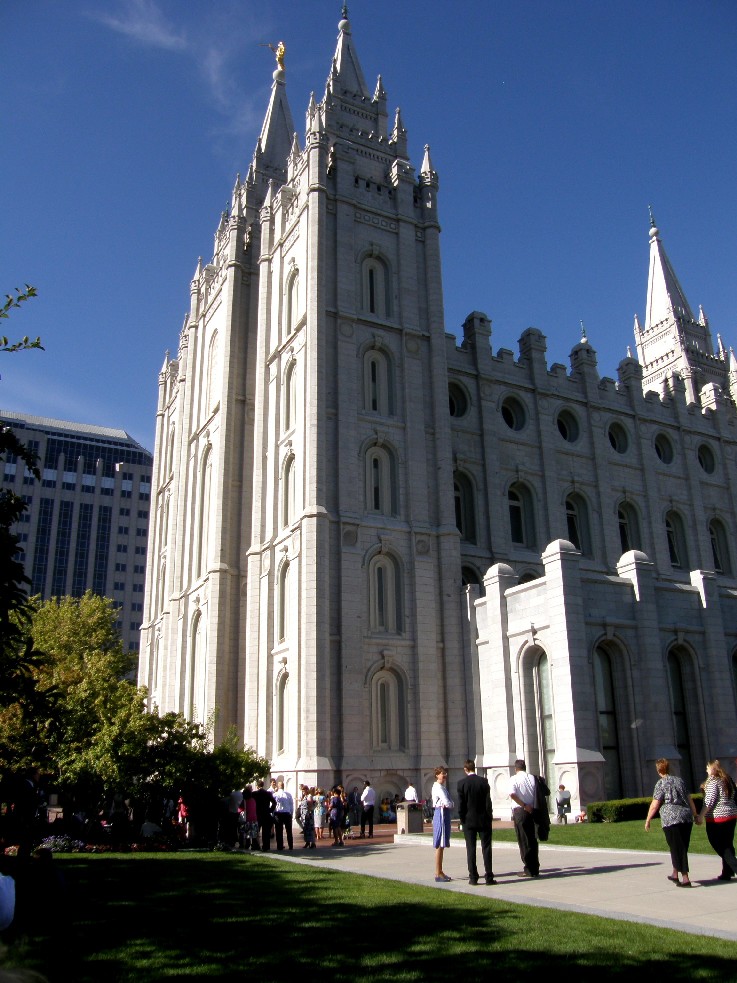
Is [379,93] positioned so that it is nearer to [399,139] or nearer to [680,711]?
[399,139]

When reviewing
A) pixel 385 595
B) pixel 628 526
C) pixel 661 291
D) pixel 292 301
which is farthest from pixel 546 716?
pixel 661 291

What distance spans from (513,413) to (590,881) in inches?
1257

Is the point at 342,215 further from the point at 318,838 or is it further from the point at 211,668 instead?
the point at 318,838

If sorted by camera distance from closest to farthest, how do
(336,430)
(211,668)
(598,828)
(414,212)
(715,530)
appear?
(598,828)
(336,430)
(211,668)
(414,212)
(715,530)

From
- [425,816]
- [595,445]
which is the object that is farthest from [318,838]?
[595,445]

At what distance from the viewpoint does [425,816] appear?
92.9 feet

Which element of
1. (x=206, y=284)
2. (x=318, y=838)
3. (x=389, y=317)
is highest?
(x=206, y=284)

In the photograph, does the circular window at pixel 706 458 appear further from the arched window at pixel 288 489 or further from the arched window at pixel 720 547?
the arched window at pixel 288 489

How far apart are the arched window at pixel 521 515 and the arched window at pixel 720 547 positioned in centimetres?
1228

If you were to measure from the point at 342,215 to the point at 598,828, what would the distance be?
90.4ft

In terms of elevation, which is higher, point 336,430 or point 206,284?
point 206,284

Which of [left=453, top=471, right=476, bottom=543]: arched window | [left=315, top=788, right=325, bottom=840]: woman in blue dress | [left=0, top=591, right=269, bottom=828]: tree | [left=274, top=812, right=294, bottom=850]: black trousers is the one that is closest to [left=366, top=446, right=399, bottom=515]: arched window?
[left=453, top=471, right=476, bottom=543]: arched window

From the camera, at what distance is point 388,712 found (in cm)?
3153

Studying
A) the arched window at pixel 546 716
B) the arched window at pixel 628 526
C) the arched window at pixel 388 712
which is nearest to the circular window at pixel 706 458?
the arched window at pixel 628 526
